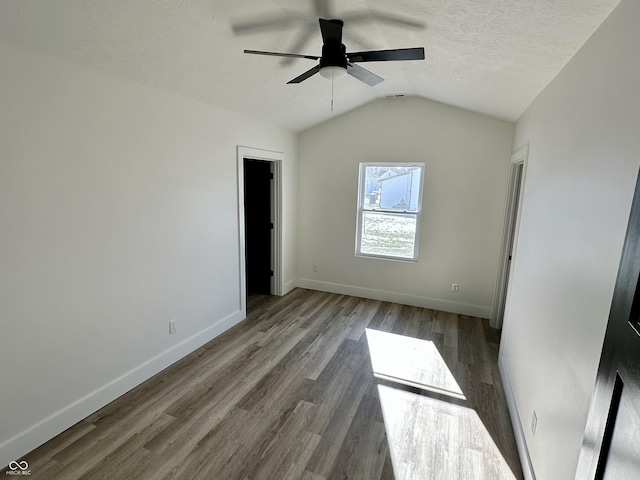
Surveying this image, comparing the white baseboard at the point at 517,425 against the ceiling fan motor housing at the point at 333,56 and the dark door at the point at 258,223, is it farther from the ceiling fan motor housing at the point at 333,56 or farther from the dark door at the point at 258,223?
the dark door at the point at 258,223

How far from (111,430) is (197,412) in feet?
1.84

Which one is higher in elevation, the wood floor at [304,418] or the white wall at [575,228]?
the white wall at [575,228]

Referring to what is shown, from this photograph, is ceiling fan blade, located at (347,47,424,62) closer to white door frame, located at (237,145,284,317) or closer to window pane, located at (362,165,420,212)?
white door frame, located at (237,145,284,317)

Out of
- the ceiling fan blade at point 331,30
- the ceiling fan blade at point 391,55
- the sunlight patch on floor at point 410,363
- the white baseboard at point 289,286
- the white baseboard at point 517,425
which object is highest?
the ceiling fan blade at point 331,30

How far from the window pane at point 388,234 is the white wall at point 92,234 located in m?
2.29

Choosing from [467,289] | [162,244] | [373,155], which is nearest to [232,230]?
[162,244]

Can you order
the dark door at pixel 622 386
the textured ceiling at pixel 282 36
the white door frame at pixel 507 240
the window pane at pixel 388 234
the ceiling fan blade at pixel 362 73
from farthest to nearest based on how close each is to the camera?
the window pane at pixel 388 234 < the white door frame at pixel 507 240 < the ceiling fan blade at pixel 362 73 < the textured ceiling at pixel 282 36 < the dark door at pixel 622 386

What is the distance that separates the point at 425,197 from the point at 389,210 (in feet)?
1.73

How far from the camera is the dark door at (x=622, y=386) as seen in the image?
2.33 ft

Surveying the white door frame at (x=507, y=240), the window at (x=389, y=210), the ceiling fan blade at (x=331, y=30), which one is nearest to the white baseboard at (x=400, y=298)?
the white door frame at (x=507, y=240)

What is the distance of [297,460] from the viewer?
205 centimetres

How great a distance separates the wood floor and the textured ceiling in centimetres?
248

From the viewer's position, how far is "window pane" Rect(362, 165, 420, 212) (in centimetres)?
445

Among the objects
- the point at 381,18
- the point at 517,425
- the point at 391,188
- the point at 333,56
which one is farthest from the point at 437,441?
the point at 391,188
